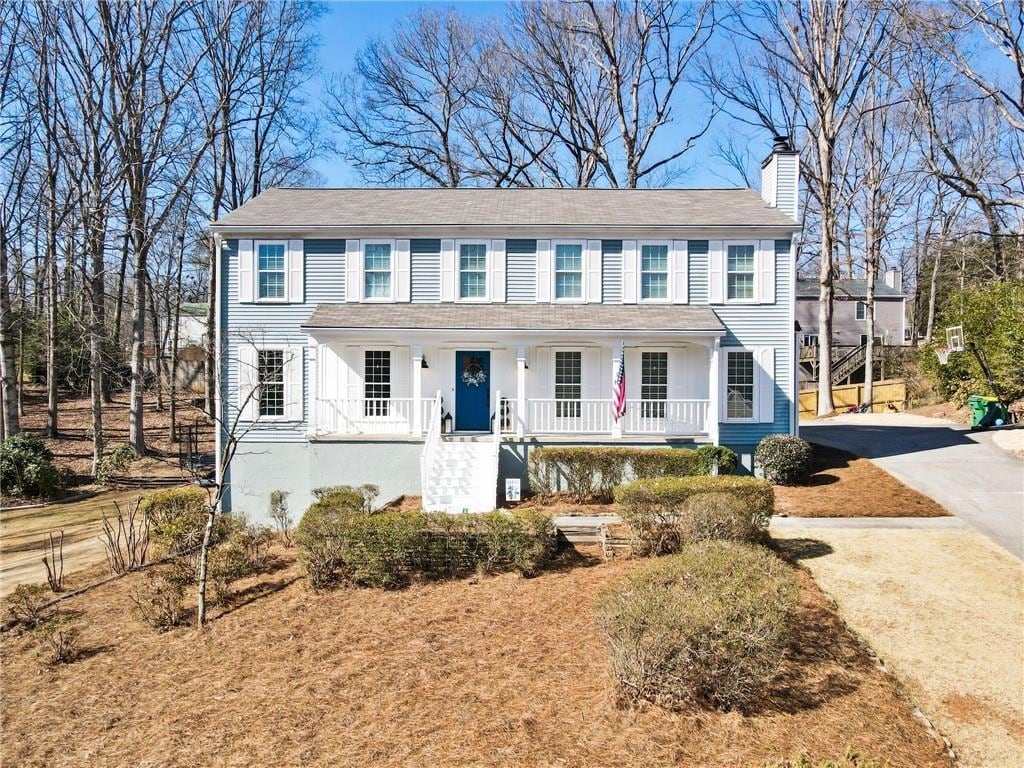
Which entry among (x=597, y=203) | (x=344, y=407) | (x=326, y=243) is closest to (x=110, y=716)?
(x=344, y=407)

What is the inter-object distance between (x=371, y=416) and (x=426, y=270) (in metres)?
4.08

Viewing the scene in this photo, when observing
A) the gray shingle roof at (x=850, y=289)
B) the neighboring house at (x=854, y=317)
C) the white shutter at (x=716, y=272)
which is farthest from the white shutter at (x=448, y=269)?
the gray shingle roof at (x=850, y=289)

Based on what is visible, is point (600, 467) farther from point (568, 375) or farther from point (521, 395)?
point (568, 375)

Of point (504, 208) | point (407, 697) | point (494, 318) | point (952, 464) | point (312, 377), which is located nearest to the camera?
point (407, 697)

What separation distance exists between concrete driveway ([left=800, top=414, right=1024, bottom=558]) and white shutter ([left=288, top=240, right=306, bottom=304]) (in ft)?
49.4

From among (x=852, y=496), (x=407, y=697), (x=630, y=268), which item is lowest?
(x=407, y=697)

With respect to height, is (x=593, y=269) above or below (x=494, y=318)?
above

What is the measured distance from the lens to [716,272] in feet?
51.5

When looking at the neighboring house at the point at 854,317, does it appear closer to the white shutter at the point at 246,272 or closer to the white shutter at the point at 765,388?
the white shutter at the point at 765,388

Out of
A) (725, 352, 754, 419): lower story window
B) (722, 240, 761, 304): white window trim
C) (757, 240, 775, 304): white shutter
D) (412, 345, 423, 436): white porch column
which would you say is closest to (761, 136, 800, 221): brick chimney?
(757, 240, 775, 304): white shutter

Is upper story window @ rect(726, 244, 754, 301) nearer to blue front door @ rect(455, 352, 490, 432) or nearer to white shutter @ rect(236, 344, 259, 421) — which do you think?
blue front door @ rect(455, 352, 490, 432)

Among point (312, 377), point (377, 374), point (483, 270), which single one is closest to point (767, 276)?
point (483, 270)

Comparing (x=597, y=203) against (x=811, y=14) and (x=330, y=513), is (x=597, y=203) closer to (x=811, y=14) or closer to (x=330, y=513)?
(x=330, y=513)

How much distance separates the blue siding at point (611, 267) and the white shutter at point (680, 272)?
4.48 ft
